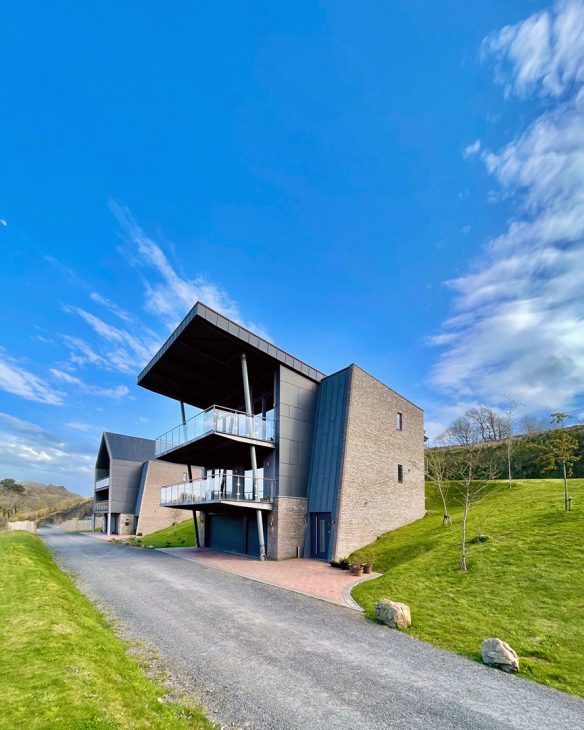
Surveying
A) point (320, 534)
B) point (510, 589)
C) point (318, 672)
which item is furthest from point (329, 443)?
point (318, 672)

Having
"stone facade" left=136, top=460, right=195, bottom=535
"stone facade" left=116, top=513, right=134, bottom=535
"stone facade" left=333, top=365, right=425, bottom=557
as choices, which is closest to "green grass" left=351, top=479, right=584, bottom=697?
"stone facade" left=333, top=365, right=425, bottom=557

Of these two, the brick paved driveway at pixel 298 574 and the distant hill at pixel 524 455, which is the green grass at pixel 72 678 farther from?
the distant hill at pixel 524 455

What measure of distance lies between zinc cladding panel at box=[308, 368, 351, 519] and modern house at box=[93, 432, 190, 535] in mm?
25417

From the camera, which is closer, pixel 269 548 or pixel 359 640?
pixel 359 640

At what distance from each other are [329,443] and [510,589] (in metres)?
10.7

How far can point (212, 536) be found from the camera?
84.1 feet

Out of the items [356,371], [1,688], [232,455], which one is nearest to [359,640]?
[1,688]

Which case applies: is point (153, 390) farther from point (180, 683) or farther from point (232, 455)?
point (180, 683)

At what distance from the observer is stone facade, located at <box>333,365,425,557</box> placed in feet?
61.3

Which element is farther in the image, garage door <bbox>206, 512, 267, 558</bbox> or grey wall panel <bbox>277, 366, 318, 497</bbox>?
garage door <bbox>206, 512, 267, 558</bbox>

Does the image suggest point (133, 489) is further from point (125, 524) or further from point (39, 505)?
point (39, 505)

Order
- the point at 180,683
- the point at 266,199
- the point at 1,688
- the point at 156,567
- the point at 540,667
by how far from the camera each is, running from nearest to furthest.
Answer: the point at 1,688
the point at 180,683
the point at 540,667
the point at 156,567
the point at 266,199

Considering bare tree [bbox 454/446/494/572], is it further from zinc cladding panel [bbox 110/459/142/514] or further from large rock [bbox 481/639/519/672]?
zinc cladding panel [bbox 110/459/142/514]

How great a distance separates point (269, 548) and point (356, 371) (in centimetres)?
925
